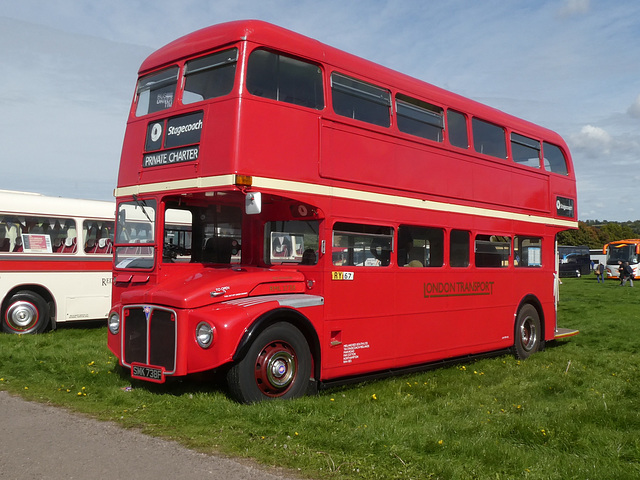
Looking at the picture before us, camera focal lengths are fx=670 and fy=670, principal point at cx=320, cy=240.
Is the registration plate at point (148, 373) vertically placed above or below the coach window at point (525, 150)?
below

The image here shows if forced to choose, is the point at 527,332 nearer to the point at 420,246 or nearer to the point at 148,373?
the point at 420,246

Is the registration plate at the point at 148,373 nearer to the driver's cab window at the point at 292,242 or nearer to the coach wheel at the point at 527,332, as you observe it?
the driver's cab window at the point at 292,242

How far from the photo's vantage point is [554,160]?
13.2 meters

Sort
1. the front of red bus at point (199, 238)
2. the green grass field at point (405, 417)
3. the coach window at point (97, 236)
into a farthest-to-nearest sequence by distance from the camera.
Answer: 1. the coach window at point (97, 236)
2. the front of red bus at point (199, 238)
3. the green grass field at point (405, 417)

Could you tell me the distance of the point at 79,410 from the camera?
7.08 m

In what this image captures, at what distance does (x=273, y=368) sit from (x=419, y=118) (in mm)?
4454

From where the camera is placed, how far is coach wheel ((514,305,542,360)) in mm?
12000

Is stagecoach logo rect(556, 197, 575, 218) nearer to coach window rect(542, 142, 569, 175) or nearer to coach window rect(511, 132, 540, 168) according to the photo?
coach window rect(542, 142, 569, 175)

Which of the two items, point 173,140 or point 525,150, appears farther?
point 525,150

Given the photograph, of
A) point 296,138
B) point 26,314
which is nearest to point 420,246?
point 296,138

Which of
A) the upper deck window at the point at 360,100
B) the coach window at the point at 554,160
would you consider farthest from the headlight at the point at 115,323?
the coach window at the point at 554,160

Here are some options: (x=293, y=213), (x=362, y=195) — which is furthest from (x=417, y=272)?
(x=293, y=213)

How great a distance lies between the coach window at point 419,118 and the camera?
9458 millimetres

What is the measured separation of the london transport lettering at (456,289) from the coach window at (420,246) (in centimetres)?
33
